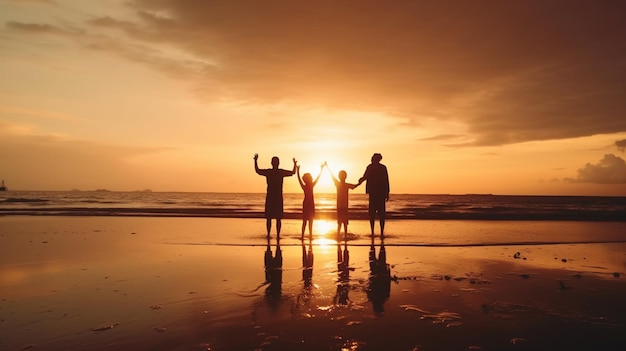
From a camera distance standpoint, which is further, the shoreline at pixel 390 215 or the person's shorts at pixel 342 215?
the shoreline at pixel 390 215

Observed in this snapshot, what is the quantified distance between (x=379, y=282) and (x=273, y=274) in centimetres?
217

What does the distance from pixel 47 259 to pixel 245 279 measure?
5.62m

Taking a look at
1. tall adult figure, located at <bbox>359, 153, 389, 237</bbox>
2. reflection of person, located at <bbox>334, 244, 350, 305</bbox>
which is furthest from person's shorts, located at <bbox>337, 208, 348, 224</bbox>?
reflection of person, located at <bbox>334, 244, 350, 305</bbox>

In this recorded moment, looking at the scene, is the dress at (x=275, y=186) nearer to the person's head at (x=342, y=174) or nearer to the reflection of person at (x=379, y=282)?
the person's head at (x=342, y=174)

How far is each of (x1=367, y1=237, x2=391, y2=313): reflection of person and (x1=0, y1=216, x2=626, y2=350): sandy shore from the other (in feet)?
0.13

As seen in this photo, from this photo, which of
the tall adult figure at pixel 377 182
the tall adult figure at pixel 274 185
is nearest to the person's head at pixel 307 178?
the tall adult figure at pixel 274 185

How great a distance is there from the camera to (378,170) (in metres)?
13.8

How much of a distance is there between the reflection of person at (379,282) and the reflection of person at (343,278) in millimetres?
386

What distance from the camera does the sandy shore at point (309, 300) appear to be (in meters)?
4.29

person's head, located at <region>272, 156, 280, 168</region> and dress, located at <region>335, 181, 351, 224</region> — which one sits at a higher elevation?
person's head, located at <region>272, 156, 280, 168</region>

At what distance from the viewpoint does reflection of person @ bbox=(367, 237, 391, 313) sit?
5745 mm

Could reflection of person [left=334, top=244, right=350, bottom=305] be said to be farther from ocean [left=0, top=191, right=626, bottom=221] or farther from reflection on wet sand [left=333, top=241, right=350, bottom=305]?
ocean [left=0, top=191, right=626, bottom=221]

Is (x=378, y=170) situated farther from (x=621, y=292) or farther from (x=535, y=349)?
(x=535, y=349)

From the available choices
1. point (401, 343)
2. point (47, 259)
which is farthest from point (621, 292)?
point (47, 259)
